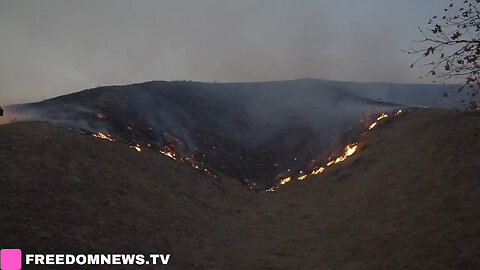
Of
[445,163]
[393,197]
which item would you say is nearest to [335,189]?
[393,197]

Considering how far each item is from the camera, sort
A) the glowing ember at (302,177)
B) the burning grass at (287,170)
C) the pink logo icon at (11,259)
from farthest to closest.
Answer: the glowing ember at (302,177)
the burning grass at (287,170)
the pink logo icon at (11,259)

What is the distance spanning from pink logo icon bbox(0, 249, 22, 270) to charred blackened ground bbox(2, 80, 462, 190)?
11883mm

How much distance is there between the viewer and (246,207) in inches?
724

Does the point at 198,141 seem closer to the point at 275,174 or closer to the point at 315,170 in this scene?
the point at 275,174

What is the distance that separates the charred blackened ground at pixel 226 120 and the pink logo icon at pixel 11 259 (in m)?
11.9

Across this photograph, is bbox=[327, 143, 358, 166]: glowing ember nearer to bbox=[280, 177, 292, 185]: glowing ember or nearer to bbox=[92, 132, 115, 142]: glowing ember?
bbox=[280, 177, 292, 185]: glowing ember

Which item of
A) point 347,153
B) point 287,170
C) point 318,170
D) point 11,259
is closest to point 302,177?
point 318,170

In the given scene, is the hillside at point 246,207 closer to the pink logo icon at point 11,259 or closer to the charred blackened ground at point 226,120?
the pink logo icon at point 11,259

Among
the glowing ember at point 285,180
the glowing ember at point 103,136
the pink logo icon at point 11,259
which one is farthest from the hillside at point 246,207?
the glowing ember at point 285,180

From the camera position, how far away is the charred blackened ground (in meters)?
23.3

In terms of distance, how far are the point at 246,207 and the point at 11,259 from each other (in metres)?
11.4

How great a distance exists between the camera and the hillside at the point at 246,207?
10.6 metres

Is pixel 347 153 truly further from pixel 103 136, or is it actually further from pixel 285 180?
pixel 103 136

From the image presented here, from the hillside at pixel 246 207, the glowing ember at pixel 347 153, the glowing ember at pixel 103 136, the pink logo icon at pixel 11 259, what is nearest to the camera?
the pink logo icon at pixel 11 259
